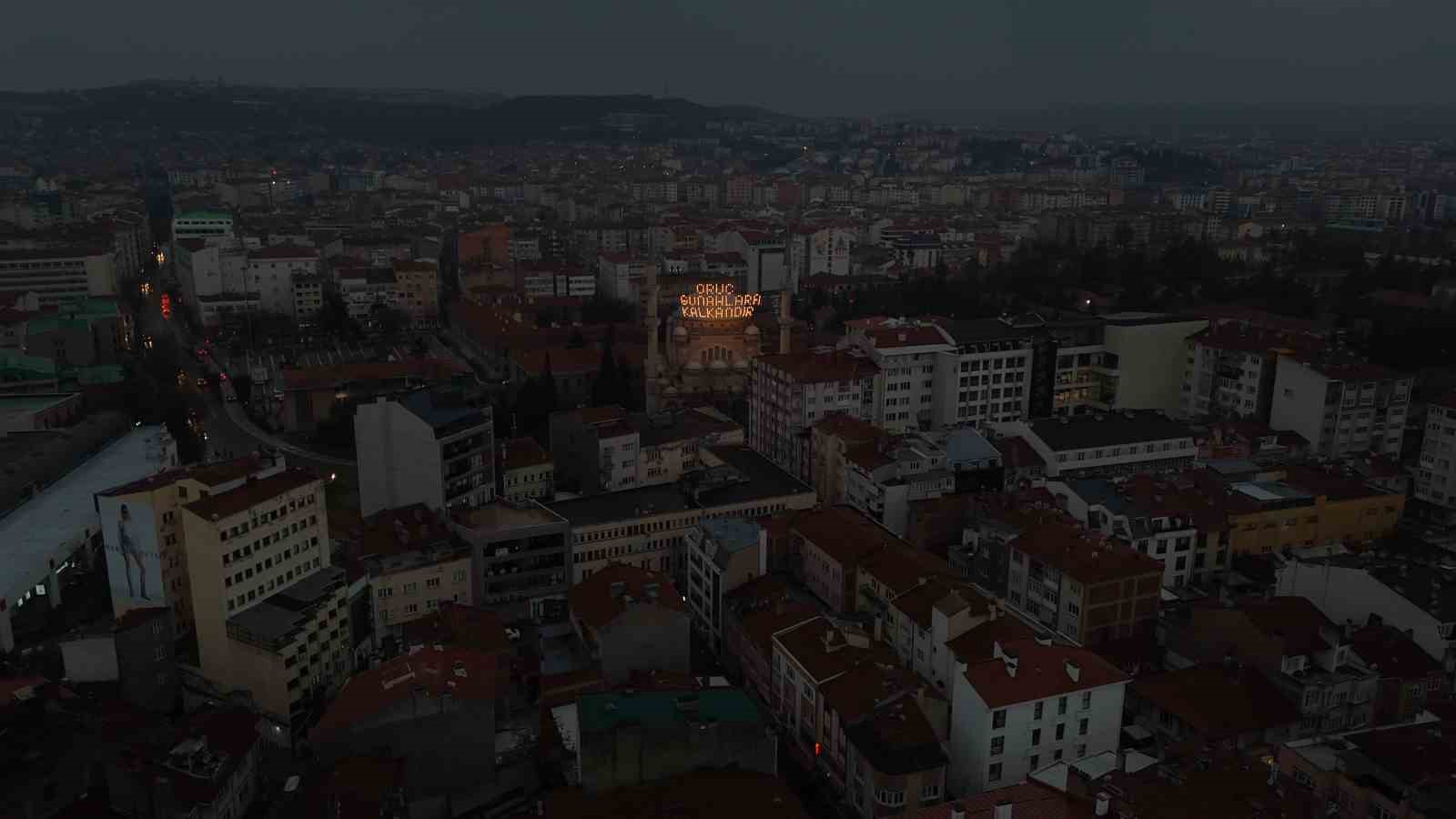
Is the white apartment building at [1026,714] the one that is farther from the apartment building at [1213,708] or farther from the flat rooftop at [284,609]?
the flat rooftop at [284,609]

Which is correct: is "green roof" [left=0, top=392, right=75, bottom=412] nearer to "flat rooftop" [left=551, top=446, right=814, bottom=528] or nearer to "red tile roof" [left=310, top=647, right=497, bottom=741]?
"flat rooftop" [left=551, top=446, right=814, bottom=528]

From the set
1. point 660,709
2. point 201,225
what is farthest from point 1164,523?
point 201,225

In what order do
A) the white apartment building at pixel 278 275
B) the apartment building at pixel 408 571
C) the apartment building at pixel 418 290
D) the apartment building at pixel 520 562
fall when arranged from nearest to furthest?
the apartment building at pixel 408 571, the apartment building at pixel 520 562, the white apartment building at pixel 278 275, the apartment building at pixel 418 290

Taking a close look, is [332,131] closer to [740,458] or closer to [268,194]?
[268,194]

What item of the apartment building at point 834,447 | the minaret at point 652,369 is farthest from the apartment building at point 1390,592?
the minaret at point 652,369

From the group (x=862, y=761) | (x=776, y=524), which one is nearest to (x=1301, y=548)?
(x=776, y=524)

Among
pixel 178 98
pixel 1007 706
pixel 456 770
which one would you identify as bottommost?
pixel 456 770
